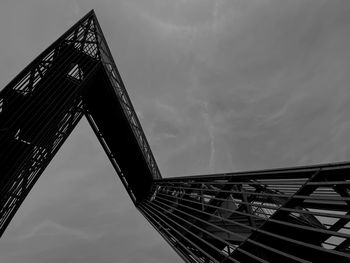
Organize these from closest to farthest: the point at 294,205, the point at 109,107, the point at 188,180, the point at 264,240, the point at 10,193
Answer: the point at 294,205, the point at 264,240, the point at 10,193, the point at 188,180, the point at 109,107

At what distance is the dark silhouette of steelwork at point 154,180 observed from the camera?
3996mm

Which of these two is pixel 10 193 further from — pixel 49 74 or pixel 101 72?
pixel 101 72

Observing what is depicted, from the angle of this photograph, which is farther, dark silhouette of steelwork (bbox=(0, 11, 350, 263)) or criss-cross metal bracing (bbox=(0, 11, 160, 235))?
criss-cross metal bracing (bbox=(0, 11, 160, 235))

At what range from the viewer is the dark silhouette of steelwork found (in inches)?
157

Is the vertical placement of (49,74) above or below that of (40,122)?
above

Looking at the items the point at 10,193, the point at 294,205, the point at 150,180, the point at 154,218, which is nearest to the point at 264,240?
the point at 294,205

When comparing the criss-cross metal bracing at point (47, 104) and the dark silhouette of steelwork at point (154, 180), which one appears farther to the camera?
the criss-cross metal bracing at point (47, 104)

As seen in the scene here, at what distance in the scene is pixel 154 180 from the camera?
16125mm

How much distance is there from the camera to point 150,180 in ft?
54.3

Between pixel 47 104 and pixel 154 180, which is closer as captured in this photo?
pixel 47 104

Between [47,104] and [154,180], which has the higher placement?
[154,180]

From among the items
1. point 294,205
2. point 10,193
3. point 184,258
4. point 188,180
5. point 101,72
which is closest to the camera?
point 294,205

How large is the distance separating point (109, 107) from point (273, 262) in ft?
35.6

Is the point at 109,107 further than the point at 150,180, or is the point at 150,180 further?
the point at 150,180
